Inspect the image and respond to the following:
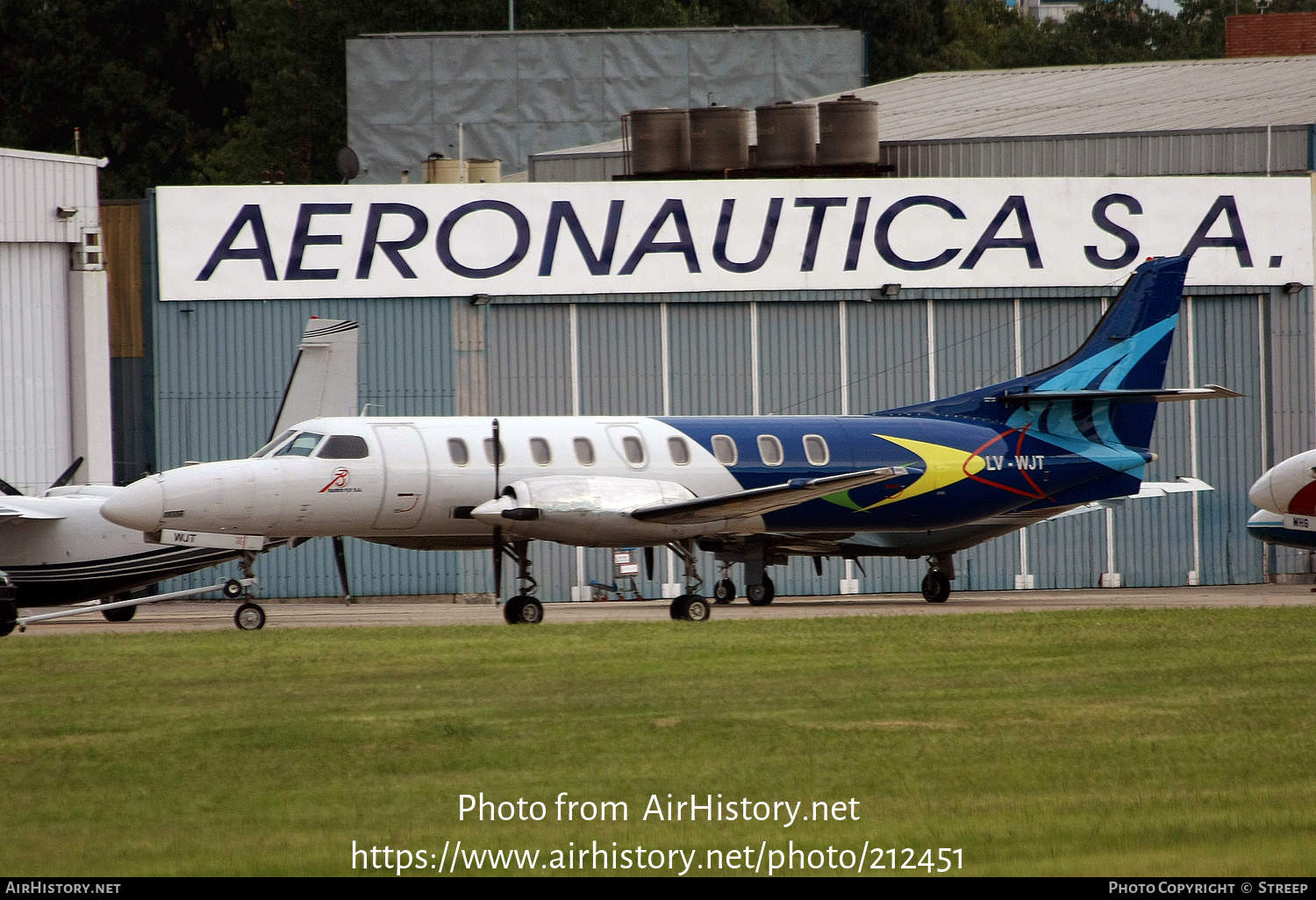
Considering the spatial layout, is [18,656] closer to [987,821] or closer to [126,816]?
[126,816]

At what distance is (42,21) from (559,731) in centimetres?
6776

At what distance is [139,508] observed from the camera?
2184cm

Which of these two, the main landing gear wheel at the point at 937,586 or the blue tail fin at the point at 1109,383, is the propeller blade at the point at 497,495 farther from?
the main landing gear wheel at the point at 937,586

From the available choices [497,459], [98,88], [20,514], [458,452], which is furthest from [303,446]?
[98,88]

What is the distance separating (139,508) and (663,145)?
18.5 m

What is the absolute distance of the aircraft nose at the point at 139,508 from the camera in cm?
2186

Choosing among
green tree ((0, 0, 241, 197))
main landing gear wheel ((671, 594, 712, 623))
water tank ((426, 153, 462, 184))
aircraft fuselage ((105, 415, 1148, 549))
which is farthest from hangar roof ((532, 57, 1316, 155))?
green tree ((0, 0, 241, 197))

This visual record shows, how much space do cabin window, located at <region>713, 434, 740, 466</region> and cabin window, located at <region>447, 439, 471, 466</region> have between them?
3809 mm

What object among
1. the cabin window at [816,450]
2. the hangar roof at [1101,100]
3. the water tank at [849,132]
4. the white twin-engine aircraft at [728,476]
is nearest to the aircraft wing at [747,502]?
the white twin-engine aircraft at [728,476]

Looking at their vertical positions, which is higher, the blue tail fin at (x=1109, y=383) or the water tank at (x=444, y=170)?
the water tank at (x=444, y=170)

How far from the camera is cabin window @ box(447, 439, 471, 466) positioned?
23688 millimetres

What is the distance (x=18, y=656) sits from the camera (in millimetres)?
18109

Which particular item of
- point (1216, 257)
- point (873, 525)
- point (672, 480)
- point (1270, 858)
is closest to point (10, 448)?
point (672, 480)

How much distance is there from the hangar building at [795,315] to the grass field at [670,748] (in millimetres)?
13243
